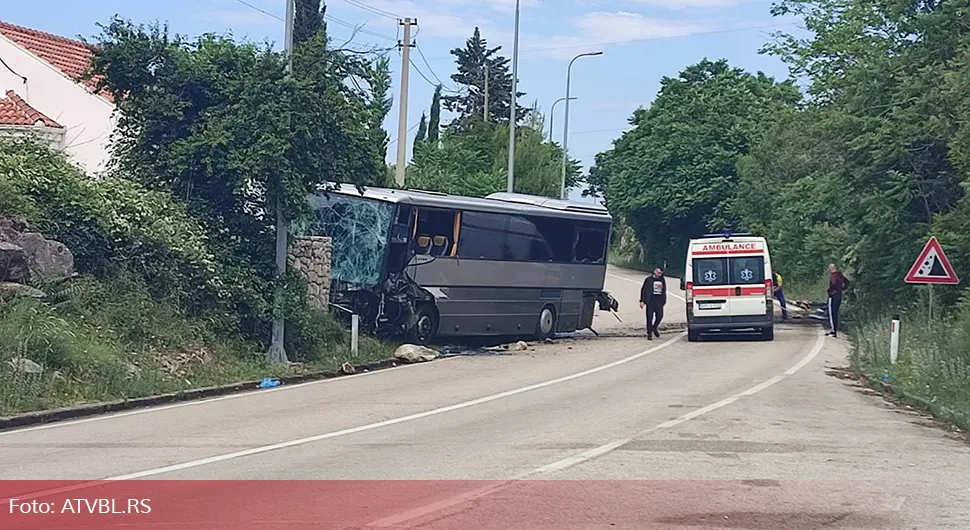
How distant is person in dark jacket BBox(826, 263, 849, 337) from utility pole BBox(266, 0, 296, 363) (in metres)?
16.3

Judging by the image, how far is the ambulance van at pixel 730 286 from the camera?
29.1 metres

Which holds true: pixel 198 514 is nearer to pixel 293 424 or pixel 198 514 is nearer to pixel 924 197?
pixel 293 424

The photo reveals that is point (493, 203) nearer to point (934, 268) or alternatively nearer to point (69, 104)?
point (934, 268)

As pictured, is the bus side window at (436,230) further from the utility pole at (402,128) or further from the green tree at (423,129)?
the green tree at (423,129)

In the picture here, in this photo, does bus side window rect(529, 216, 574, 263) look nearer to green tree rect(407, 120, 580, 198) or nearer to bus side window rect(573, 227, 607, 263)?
bus side window rect(573, 227, 607, 263)

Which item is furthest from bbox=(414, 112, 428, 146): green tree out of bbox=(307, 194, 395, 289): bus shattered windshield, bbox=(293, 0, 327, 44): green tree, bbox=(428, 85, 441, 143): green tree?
bbox=(307, 194, 395, 289): bus shattered windshield

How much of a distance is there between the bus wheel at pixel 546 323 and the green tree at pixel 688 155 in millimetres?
37048

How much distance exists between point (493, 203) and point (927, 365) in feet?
37.9

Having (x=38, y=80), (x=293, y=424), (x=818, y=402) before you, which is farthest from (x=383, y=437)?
(x=38, y=80)

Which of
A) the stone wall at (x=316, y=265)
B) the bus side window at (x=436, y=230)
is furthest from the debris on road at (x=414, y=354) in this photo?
the bus side window at (x=436, y=230)

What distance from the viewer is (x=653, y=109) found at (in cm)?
7575

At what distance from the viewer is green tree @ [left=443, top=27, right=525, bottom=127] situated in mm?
85750

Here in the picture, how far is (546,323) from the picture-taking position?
2925 cm

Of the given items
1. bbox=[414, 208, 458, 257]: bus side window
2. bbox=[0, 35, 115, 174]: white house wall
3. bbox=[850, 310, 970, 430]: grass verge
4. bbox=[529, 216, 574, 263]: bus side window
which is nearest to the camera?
bbox=[850, 310, 970, 430]: grass verge
